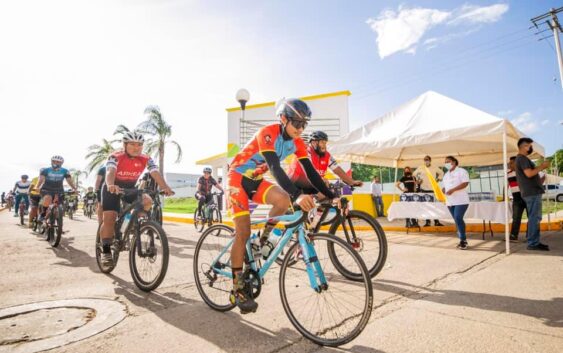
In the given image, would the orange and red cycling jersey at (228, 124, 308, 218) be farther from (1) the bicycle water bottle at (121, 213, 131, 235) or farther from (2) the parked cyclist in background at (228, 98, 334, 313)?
(1) the bicycle water bottle at (121, 213, 131, 235)

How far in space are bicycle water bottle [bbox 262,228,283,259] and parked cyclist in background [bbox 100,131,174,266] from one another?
7.41ft

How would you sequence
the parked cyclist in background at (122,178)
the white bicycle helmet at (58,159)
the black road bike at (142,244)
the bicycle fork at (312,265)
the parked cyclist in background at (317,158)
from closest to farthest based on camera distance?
the bicycle fork at (312,265)
the black road bike at (142,244)
the parked cyclist in background at (122,178)
the parked cyclist in background at (317,158)
the white bicycle helmet at (58,159)

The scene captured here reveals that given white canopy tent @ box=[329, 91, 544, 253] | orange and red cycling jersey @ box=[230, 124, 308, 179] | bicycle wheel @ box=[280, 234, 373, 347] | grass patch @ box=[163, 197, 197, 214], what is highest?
white canopy tent @ box=[329, 91, 544, 253]

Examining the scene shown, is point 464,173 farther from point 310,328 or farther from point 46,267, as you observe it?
point 46,267

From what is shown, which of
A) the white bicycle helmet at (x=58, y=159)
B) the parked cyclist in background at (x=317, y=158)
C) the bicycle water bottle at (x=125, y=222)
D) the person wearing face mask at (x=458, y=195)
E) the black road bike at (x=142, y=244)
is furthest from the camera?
the white bicycle helmet at (x=58, y=159)

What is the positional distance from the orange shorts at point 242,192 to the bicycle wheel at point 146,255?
4.66 ft

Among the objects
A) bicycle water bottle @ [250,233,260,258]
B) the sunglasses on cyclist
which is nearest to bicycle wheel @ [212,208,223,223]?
bicycle water bottle @ [250,233,260,258]

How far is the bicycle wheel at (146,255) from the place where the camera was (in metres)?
4.07

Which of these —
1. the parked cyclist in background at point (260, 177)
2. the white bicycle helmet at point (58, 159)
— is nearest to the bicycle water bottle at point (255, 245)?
the parked cyclist in background at point (260, 177)

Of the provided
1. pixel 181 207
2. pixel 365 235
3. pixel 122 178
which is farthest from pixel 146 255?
pixel 181 207

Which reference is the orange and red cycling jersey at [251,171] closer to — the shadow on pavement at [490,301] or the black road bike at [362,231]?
the black road bike at [362,231]

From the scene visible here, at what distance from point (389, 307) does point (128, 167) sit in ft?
14.2

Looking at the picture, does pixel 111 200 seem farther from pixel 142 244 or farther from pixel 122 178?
pixel 142 244

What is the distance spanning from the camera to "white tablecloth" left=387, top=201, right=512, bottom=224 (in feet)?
24.5
